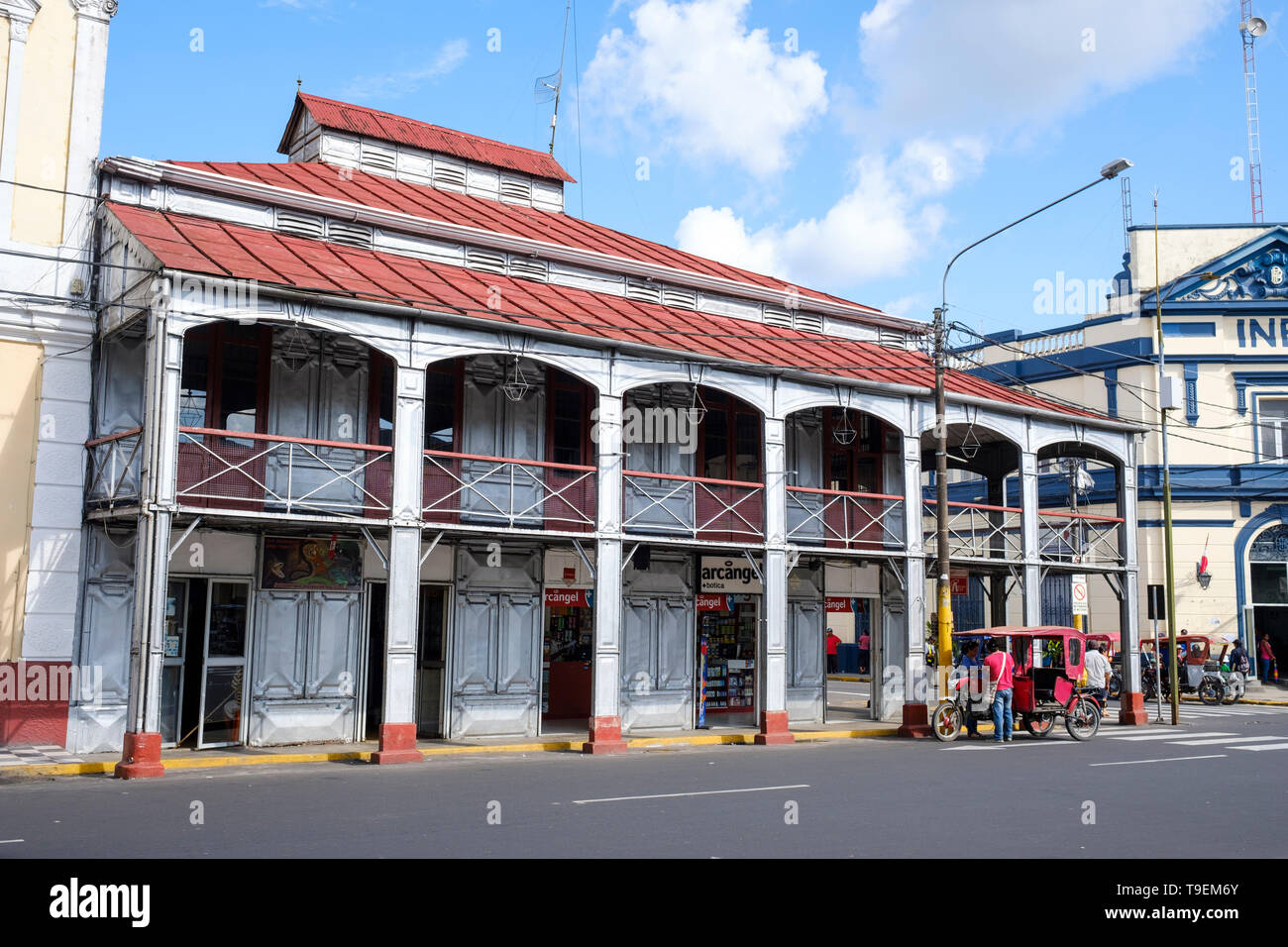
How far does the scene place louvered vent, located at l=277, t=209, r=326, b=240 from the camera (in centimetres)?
2039

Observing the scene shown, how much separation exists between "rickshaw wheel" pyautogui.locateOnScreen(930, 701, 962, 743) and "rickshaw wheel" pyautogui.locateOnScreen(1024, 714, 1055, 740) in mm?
1232

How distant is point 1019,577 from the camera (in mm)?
25500

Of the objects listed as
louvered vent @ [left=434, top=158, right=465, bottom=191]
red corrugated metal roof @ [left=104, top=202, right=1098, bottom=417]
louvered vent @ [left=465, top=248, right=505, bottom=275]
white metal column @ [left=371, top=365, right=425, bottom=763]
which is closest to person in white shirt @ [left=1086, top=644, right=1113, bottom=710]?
red corrugated metal roof @ [left=104, top=202, right=1098, bottom=417]

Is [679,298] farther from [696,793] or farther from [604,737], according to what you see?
[696,793]

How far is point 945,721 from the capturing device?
68.5ft

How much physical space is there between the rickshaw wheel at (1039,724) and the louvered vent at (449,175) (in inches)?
642

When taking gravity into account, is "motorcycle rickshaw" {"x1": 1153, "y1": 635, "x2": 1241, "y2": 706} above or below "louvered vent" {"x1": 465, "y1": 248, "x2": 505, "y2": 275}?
→ below

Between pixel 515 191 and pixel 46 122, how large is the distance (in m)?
11.0

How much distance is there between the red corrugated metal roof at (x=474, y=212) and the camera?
70.6 feet

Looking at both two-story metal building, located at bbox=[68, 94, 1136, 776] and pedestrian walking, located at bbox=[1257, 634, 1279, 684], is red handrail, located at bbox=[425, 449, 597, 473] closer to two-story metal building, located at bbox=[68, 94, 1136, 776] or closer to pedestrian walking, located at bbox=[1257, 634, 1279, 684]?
two-story metal building, located at bbox=[68, 94, 1136, 776]

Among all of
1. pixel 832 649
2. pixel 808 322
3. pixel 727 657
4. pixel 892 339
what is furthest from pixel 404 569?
pixel 832 649

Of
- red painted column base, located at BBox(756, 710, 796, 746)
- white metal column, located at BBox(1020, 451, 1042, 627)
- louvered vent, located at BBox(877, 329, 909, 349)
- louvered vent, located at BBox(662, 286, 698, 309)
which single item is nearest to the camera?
red painted column base, located at BBox(756, 710, 796, 746)
